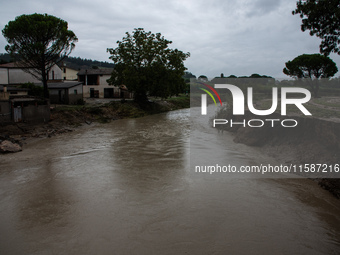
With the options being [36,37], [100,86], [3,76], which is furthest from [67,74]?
[36,37]

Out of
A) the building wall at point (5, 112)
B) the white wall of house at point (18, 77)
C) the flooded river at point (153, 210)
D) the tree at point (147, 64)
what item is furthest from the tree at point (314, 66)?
the white wall of house at point (18, 77)

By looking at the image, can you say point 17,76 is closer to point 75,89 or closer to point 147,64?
point 75,89

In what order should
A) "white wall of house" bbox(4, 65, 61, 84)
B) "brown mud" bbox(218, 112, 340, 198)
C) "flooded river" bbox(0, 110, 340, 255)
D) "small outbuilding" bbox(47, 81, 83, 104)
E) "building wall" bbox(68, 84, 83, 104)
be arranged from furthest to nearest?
"white wall of house" bbox(4, 65, 61, 84), "building wall" bbox(68, 84, 83, 104), "small outbuilding" bbox(47, 81, 83, 104), "brown mud" bbox(218, 112, 340, 198), "flooded river" bbox(0, 110, 340, 255)

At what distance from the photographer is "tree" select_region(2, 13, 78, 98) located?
25078 mm

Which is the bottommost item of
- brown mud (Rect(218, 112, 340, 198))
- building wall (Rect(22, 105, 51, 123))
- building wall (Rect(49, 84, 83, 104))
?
brown mud (Rect(218, 112, 340, 198))

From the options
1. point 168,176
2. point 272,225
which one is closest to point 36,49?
point 168,176

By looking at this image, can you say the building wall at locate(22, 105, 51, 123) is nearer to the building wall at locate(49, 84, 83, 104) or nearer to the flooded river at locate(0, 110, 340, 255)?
the flooded river at locate(0, 110, 340, 255)

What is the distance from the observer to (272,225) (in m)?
7.23

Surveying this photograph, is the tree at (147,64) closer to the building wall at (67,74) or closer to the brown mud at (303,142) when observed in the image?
the brown mud at (303,142)

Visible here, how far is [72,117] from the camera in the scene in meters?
24.9

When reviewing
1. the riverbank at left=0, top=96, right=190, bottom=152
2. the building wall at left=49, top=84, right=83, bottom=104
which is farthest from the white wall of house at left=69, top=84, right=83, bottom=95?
the riverbank at left=0, top=96, right=190, bottom=152

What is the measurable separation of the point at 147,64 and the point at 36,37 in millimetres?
13942

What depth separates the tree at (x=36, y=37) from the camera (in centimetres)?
2508

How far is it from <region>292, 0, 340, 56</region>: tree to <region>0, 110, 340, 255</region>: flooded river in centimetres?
723
